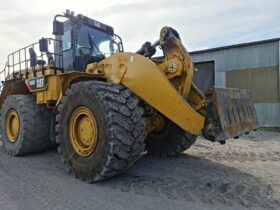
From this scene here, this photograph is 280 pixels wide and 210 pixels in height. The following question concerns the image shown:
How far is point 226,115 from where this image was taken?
14.8ft

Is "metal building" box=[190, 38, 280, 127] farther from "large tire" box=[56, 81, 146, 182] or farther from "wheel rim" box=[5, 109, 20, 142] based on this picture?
"large tire" box=[56, 81, 146, 182]

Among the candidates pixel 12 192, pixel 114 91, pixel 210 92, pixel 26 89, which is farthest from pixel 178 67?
pixel 26 89

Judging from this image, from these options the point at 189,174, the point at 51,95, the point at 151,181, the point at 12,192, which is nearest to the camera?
the point at 12,192

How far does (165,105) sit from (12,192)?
252 cm

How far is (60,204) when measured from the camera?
12.8 feet

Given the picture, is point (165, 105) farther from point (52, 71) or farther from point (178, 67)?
point (52, 71)

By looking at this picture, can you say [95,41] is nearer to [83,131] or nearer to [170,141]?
[83,131]

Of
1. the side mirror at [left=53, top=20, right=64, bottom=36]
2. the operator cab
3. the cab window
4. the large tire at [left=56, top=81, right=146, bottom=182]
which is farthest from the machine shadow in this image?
the side mirror at [left=53, top=20, right=64, bottom=36]

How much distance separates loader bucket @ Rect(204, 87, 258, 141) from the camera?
4.31m

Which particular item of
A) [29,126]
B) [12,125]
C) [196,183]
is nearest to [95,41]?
[29,126]

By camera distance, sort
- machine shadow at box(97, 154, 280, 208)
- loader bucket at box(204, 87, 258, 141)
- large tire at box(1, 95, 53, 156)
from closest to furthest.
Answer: machine shadow at box(97, 154, 280, 208)
loader bucket at box(204, 87, 258, 141)
large tire at box(1, 95, 53, 156)

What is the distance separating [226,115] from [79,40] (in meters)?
3.47

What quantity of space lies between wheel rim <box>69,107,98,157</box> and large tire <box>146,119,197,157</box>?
1.88 metres

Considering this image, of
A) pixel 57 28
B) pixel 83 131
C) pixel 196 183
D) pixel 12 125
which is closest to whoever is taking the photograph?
pixel 196 183
